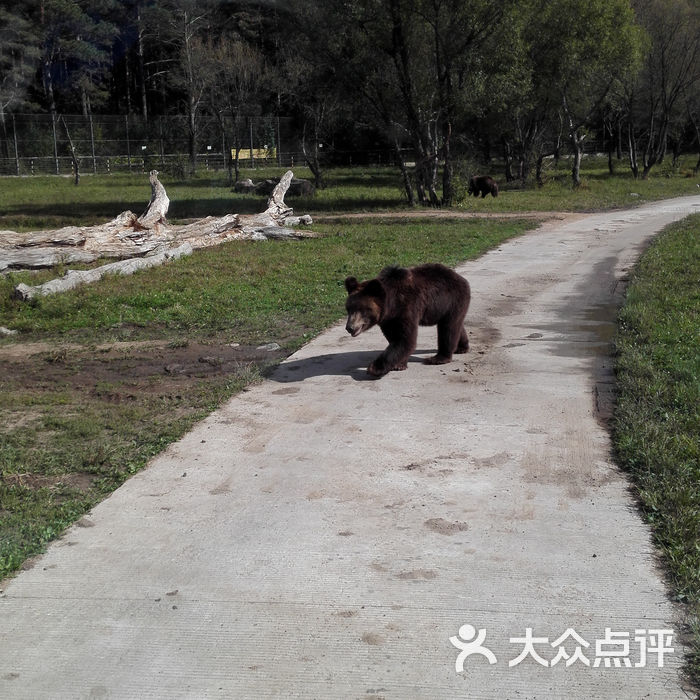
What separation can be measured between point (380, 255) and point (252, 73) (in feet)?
104

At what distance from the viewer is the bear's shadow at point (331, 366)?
24.1 feet

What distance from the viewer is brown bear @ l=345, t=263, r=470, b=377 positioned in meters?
6.90

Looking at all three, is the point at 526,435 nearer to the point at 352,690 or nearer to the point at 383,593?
the point at 383,593

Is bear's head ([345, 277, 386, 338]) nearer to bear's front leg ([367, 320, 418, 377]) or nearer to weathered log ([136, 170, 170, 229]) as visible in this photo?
bear's front leg ([367, 320, 418, 377])

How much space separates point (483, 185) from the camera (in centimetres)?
3159

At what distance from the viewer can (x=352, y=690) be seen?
127 inches

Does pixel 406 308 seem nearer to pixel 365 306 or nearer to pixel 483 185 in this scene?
pixel 365 306

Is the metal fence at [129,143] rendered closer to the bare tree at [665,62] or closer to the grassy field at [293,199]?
the grassy field at [293,199]

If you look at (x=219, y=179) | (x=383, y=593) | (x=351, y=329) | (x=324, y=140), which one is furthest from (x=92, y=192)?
(x=383, y=593)

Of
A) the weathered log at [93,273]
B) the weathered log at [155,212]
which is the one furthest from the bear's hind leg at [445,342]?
the weathered log at [155,212]

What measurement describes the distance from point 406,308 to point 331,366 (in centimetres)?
100

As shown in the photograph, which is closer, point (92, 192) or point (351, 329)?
point (351, 329)

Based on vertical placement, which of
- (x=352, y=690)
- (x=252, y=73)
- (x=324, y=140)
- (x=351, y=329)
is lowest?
(x=352, y=690)

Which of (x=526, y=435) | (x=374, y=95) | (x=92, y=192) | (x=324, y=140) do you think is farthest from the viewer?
(x=324, y=140)
